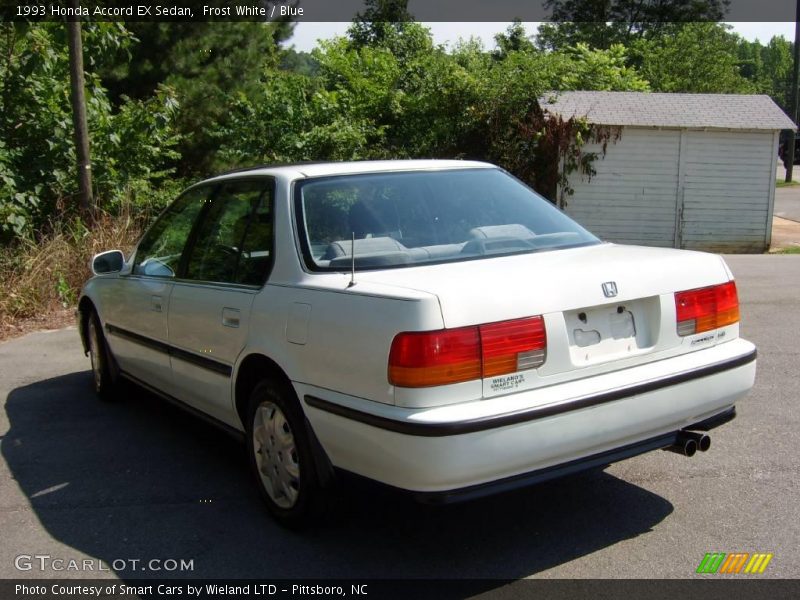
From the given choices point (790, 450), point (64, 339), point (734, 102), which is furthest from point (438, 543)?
point (734, 102)

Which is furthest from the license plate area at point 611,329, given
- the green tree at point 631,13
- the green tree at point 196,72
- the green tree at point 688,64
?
the green tree at point 631,13

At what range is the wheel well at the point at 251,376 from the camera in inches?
153

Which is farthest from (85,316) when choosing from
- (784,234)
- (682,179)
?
(784,234)

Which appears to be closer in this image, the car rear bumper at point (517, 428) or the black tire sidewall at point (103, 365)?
the car rear bumper at point (517, 428)

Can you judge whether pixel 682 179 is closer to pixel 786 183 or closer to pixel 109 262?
pixel 109 262

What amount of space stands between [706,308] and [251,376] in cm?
213

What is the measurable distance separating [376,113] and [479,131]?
6.92ft

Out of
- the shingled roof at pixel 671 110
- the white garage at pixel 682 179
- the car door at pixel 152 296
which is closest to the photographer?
the car door at pixel 152 296

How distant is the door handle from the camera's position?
4.17 meters

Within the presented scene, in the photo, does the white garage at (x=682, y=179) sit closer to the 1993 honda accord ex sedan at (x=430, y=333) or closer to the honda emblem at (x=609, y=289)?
the 1993 honda accord ex sedan at (x=430, y=333)

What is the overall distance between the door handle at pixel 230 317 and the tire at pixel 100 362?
7.07 feet

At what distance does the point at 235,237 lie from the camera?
14.9 ft

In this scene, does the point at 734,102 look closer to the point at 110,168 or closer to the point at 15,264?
the point at 110,168

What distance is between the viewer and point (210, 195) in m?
4.99
